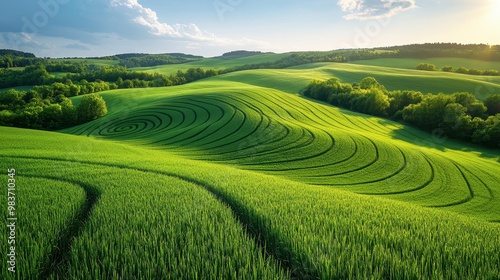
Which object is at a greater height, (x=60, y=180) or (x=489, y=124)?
(x=60, y=180)

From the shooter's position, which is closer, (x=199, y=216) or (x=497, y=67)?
(x=199, y=216)

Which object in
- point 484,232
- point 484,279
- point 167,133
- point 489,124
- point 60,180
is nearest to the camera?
point 484,279

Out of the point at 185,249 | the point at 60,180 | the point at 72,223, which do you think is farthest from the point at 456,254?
the point at 60,180

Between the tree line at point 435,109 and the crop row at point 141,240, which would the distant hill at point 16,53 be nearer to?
the tree line at point 435,109

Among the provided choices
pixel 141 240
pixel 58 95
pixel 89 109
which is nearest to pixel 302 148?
pixel 141 240

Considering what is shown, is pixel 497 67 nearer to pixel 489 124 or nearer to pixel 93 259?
pixel 489 124

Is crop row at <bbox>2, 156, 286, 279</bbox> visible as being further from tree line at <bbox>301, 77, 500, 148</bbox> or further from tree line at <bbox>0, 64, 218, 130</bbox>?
tree line at <bbox>301, 77, 500, 148</bbox>
